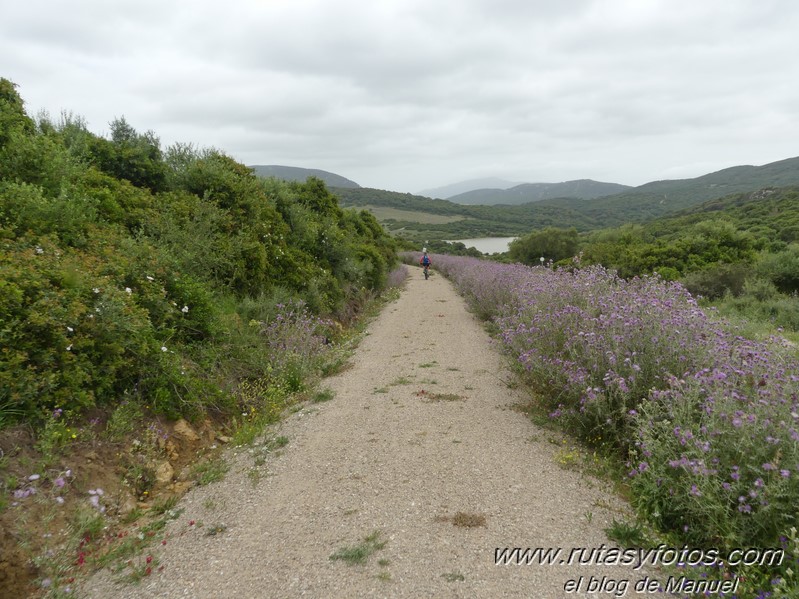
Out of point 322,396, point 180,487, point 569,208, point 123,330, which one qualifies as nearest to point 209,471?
point 180,487

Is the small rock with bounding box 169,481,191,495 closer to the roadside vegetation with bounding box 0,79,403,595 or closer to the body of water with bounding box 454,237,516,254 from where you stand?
the roadside vegetation with bounding box 0,79,403,595

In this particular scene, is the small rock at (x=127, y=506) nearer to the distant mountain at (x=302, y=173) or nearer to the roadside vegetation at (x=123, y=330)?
the roadside vegetation at (x=123, y=330)

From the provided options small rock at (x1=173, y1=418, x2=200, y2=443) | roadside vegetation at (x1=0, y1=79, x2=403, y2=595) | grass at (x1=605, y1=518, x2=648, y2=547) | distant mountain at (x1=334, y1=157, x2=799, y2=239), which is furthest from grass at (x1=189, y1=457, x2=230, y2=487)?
distant mountain at (x1=334, y1=157, x2=799, y2=239)

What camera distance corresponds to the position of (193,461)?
444 centimetres

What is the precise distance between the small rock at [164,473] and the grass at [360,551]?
202 centimetres

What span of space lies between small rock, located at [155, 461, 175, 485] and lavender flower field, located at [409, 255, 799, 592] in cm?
394

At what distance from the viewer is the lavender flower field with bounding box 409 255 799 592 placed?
2.62 m

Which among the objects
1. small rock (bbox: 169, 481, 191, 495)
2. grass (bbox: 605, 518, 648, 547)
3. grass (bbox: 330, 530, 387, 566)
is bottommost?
small rock (bbox: 169, 481, 191, 495)

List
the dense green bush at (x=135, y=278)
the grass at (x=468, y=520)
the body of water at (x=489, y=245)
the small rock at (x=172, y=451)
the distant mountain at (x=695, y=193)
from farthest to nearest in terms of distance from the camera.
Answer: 1. the distant mountain at (x=695, y=193)
2. the body of water at (x=489, y=245)
3. the small rock at (x=172, y=451)
4. the dense green bush at (x=135, y=278)
5. the grass at (x=468, y=520)

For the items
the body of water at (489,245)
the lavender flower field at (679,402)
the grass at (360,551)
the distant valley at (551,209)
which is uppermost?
the distant valley at (551,209)

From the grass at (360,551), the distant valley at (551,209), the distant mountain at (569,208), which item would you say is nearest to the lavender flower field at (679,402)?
the grass at (360,551)

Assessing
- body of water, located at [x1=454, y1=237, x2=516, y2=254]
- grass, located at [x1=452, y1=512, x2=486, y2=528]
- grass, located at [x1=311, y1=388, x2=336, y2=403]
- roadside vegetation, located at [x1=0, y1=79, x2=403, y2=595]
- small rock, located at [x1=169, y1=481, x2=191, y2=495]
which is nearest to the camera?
grass, located at [x1=452, y1=512, x2=486, y2=528]

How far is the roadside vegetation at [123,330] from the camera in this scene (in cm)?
337

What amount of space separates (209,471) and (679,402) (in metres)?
4.22
